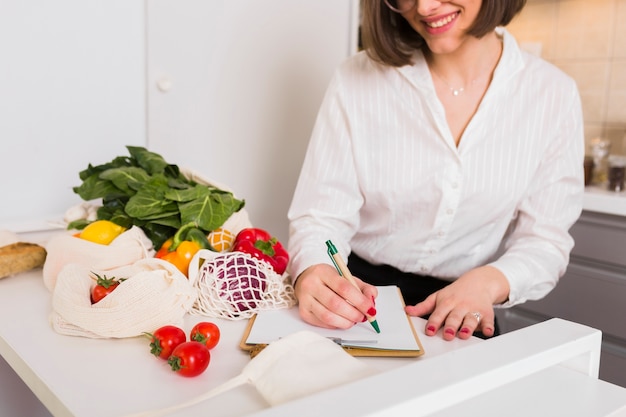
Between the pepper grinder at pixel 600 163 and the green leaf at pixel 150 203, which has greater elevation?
the green leaf at pixel 150 203

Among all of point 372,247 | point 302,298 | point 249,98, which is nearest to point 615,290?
point 372,247

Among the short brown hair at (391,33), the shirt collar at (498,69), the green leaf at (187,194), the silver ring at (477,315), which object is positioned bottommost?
the silver ring at (477,315)

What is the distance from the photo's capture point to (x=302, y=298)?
91 cm

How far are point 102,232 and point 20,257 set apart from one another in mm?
156

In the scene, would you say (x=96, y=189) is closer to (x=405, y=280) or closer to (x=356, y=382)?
(x=405, y=280)

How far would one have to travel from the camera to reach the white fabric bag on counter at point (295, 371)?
563 mm

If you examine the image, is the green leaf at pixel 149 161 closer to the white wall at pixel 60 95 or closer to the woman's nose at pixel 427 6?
the white wall at pixel 60 95

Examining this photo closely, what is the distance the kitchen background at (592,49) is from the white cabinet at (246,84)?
799 millimetres

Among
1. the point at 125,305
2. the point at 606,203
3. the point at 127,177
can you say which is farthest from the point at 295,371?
the point at 606,203

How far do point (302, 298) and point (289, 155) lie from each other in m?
1.03

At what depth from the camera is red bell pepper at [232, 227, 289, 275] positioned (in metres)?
1.00

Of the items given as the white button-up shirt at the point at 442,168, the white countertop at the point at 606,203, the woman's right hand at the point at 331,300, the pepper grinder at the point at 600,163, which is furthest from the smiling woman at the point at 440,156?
the pepper grinder at the point at 600,163

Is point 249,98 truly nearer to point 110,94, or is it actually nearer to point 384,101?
point 110,94

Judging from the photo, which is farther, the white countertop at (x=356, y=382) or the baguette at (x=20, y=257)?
the baguette at (x=20, y=257)
